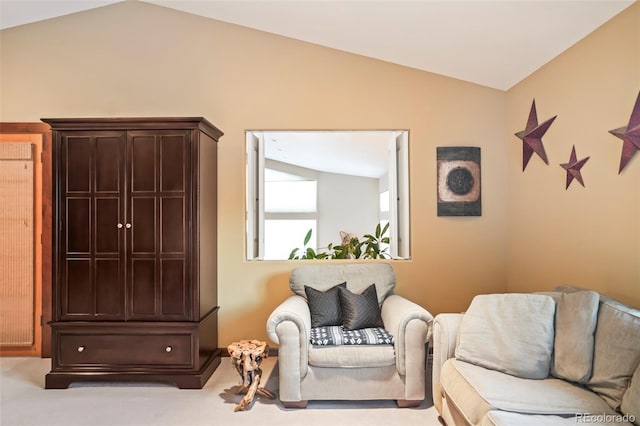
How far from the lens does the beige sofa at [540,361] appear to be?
2.04m

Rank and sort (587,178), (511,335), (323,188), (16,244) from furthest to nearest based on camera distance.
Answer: (323,188) → (16,244) → (587,178) → (511,335)

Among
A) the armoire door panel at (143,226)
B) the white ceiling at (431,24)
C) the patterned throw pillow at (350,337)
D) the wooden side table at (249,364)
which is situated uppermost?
the white ceiling at (431,24)

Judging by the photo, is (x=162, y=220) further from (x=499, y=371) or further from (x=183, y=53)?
(x=499, y=371)

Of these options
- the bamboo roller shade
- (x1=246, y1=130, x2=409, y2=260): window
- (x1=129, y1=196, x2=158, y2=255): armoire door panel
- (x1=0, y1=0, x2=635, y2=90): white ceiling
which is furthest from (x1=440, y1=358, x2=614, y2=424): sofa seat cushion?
the bamboo roller shade

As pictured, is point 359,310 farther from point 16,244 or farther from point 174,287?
point 16,244

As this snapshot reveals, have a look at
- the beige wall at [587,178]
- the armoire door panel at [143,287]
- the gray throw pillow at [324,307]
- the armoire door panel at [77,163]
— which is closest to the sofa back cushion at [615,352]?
the beige wall at [587,178]

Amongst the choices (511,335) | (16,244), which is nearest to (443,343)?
(511,335)

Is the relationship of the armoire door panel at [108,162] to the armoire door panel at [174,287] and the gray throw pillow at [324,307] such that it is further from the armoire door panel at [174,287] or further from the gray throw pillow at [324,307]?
the gray throw pillow at [324,307]

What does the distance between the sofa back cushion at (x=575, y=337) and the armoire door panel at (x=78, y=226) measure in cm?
332

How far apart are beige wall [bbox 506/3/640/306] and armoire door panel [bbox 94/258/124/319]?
335cm

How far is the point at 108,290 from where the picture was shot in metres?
3.50

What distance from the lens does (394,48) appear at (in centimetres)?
390

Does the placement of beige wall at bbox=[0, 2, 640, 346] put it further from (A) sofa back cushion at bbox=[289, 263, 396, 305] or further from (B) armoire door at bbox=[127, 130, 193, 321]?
(B) armoire door at bbox=[127, 130, 193, 321]

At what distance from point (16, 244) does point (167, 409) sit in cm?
241
